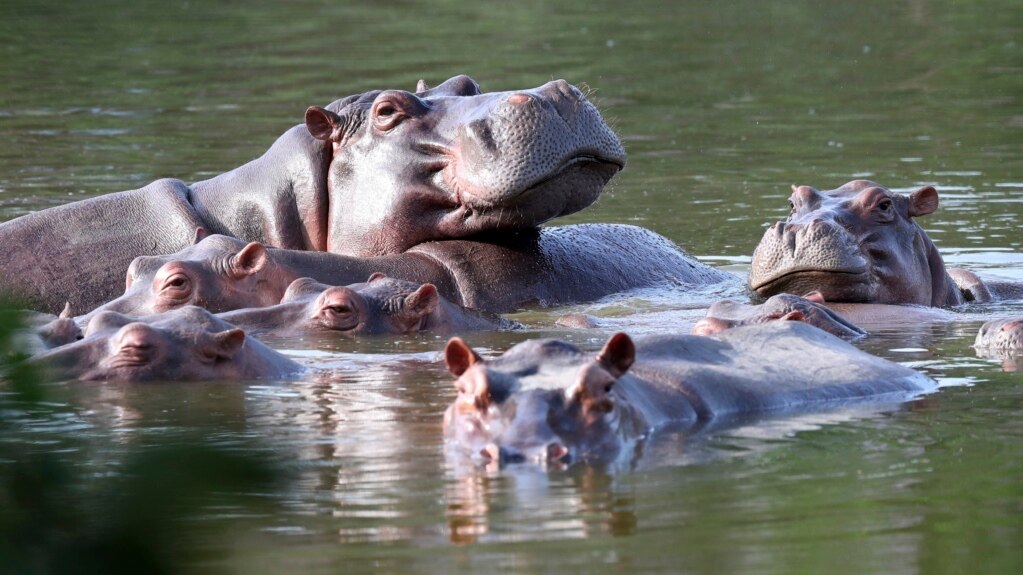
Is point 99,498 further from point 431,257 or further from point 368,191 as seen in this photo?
point 368,191

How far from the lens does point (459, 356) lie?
4211 mm

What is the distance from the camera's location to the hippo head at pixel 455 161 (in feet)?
23.4

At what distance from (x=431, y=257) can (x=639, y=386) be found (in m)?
3.29

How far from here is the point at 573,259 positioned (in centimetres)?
812

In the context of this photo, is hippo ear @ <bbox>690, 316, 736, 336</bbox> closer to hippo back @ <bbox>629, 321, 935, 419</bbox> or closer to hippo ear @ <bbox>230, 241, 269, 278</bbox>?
hippo back @ <bbox>629, 321, 935, 419</bbox>

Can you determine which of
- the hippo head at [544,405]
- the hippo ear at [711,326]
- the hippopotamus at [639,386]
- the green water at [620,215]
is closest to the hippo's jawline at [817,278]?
the green water at [620,215]

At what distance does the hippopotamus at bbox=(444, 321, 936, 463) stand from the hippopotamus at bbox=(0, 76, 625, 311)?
206 centimetres

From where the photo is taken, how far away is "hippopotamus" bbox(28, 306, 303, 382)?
214 inches

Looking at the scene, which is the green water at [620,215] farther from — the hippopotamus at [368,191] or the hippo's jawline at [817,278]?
the hippopotamus at [368,191]

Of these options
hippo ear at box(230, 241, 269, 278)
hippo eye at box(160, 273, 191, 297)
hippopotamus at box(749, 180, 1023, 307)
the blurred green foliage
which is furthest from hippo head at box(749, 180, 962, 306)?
the blurred green foliage

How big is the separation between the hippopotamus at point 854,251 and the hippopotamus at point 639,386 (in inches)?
71.0

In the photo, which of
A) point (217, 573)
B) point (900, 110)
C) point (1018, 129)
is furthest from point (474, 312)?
point (900, 110)

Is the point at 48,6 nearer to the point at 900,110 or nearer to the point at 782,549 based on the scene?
the point at 782,549

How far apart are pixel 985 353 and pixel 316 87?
1308 cm
